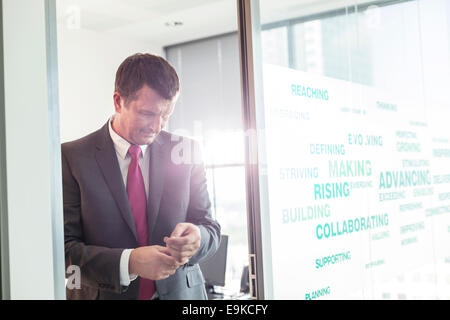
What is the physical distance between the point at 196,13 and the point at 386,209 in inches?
53.4

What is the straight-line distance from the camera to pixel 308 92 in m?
2.20

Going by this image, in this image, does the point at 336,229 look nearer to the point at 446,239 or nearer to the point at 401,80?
the point at 446,239

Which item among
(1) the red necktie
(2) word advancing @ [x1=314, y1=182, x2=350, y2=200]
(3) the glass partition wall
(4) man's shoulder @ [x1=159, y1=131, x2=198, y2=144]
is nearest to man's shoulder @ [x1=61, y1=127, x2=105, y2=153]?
(1) the red necktie

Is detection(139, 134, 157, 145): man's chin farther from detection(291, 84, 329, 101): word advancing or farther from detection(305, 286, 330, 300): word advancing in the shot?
detection(305, 286, 330, 300): word advancing

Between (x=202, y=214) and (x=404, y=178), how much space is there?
3.93 feet

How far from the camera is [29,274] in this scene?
149cm

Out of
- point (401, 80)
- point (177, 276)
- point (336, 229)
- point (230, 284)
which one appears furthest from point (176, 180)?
point (401, 80)

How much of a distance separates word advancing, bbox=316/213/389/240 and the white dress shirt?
2.84 ft

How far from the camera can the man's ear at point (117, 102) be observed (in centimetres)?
170

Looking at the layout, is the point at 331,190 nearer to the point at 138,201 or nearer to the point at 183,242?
the point at 183,242

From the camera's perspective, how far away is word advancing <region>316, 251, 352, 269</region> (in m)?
2.17

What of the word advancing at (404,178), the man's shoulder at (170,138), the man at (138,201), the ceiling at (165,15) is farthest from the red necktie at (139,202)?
the word advancing at (404,178)

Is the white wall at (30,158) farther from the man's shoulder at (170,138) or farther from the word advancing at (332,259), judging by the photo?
the word advancing at (332,259)

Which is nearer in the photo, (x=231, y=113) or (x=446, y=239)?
(x=231, y=113)
